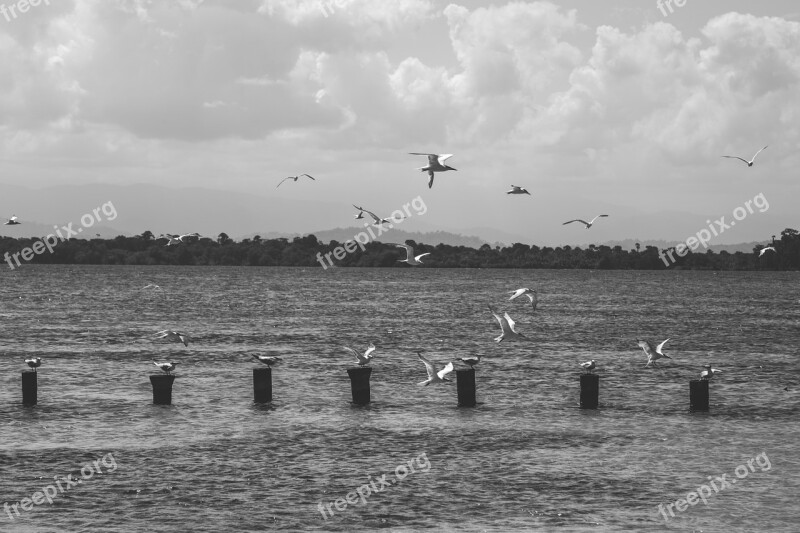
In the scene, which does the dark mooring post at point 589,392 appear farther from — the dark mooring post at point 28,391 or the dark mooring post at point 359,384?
the dark mooring post at point 28,391

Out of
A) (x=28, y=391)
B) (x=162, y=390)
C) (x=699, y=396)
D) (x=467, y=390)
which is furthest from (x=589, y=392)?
(x=28, y=391)

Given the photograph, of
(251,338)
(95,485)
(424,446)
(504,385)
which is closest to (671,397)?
(504,385)

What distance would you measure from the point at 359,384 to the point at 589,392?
7681mm

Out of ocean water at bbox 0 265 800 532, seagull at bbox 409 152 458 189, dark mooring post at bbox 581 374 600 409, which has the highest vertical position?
seagull at bbox 409 152 458 189

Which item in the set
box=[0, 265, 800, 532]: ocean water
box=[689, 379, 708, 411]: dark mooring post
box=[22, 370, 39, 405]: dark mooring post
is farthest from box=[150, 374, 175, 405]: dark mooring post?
box=[689, 379, 708, 411]: dark mooring post

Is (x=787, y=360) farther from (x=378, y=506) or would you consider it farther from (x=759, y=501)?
(x=378, y=506)

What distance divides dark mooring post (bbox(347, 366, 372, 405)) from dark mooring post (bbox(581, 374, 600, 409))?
714 cm

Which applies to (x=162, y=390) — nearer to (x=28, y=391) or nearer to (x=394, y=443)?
(x=28, y=391)

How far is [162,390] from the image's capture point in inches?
1372

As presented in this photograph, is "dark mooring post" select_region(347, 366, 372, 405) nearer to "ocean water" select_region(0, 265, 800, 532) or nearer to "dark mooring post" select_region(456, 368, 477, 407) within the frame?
"ocean water" select_region(0, 265, 800, 532)

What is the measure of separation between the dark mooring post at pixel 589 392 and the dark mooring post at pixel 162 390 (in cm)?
1353

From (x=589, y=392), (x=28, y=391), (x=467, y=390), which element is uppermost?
(x=28, y=391)

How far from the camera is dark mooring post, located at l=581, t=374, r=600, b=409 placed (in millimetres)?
34531

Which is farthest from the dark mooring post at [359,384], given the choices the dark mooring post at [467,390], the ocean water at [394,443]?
the dark mooring post at [467,390]
